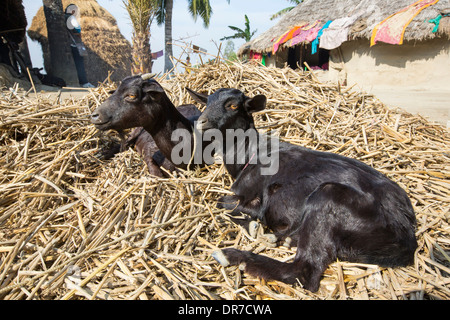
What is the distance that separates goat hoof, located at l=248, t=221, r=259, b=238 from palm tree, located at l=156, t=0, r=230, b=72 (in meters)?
18.1

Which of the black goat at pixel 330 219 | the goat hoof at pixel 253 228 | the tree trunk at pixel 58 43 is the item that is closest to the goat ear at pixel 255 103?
the black goat at pixel 330 219

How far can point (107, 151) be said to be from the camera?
454 centimetres

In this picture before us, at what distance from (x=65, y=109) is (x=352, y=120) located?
4751 millimetres

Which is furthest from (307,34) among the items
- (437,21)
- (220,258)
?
(220,258)

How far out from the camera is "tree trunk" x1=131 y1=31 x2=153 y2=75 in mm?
A: 15648

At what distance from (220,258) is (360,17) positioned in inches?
573

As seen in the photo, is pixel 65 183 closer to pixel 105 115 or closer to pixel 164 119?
pixel 105 115

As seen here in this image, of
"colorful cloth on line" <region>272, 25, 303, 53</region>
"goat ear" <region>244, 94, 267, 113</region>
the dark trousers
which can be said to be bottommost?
"goat ear" <region>244, 94, 267, 113</region>

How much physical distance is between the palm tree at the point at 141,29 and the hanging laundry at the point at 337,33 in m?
9.24

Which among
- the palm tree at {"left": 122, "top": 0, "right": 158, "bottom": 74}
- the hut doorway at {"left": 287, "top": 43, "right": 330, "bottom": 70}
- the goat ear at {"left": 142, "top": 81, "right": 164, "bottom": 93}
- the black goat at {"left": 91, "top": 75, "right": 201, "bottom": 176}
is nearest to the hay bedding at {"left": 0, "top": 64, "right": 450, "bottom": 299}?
the black goat at {"left": 91, "top": 75, "right": 201, "bottom": 176}

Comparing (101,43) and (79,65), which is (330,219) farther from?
(101,43)

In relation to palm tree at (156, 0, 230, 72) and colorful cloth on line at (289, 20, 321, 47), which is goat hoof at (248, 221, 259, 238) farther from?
palm tree at (156, 0, 230, 72)

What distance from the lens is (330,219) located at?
91.7 inches

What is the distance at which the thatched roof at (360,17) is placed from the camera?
396 inches
